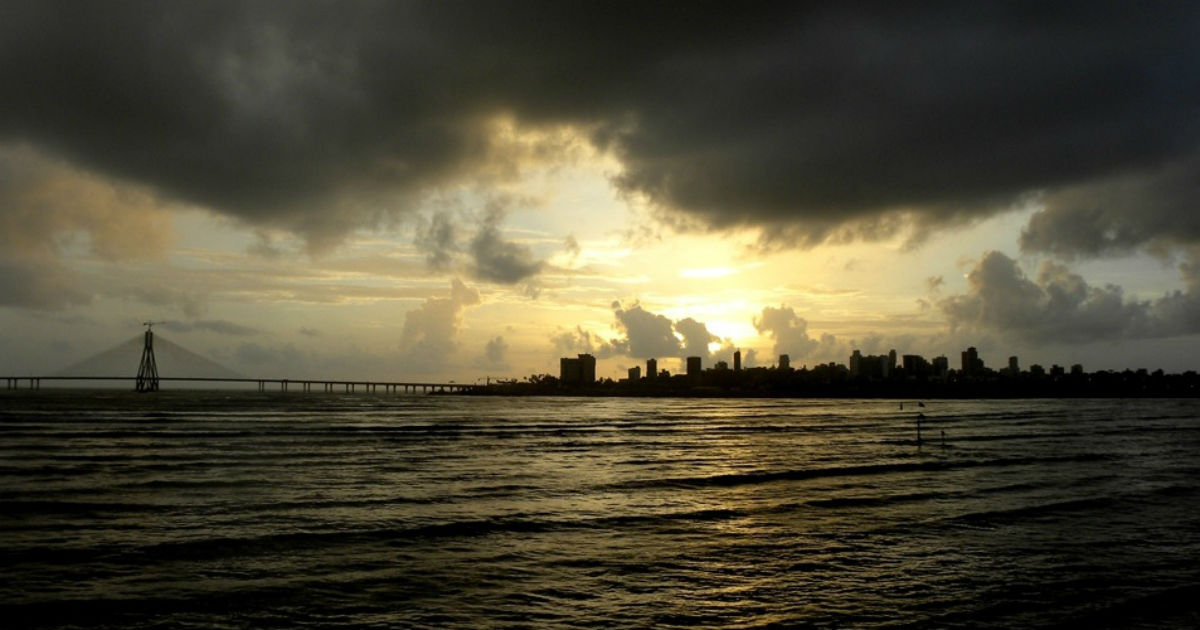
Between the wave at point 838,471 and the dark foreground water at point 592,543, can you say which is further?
the wave at point 838,471

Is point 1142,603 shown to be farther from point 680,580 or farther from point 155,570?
point 155,570

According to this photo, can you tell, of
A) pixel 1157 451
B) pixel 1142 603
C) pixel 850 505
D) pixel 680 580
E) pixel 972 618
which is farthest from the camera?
pixel 1157 451

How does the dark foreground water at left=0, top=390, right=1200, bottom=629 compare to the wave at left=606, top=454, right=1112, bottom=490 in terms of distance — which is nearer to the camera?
the dark foreground water at left=0, top=390, right=1200, bottom=629

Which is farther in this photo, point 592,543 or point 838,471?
point 838,471

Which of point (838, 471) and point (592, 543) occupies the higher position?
point (592, 543)

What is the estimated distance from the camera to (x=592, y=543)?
2223 cm

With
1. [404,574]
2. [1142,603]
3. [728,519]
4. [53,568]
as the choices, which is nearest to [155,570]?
[53,568]

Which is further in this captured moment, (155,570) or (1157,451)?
(1157,451)

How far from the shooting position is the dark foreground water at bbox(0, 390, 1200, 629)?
50.4 feet

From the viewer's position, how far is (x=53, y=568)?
18734 mm

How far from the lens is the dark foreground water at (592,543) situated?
1538 centimetres

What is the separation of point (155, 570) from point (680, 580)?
1253 centimetres

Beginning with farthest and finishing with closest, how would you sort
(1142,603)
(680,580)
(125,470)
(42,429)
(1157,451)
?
(42,429) < (1157,451) < (125,470) < (680,580) < (1142,603)

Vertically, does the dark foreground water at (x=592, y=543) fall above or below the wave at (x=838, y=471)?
above
